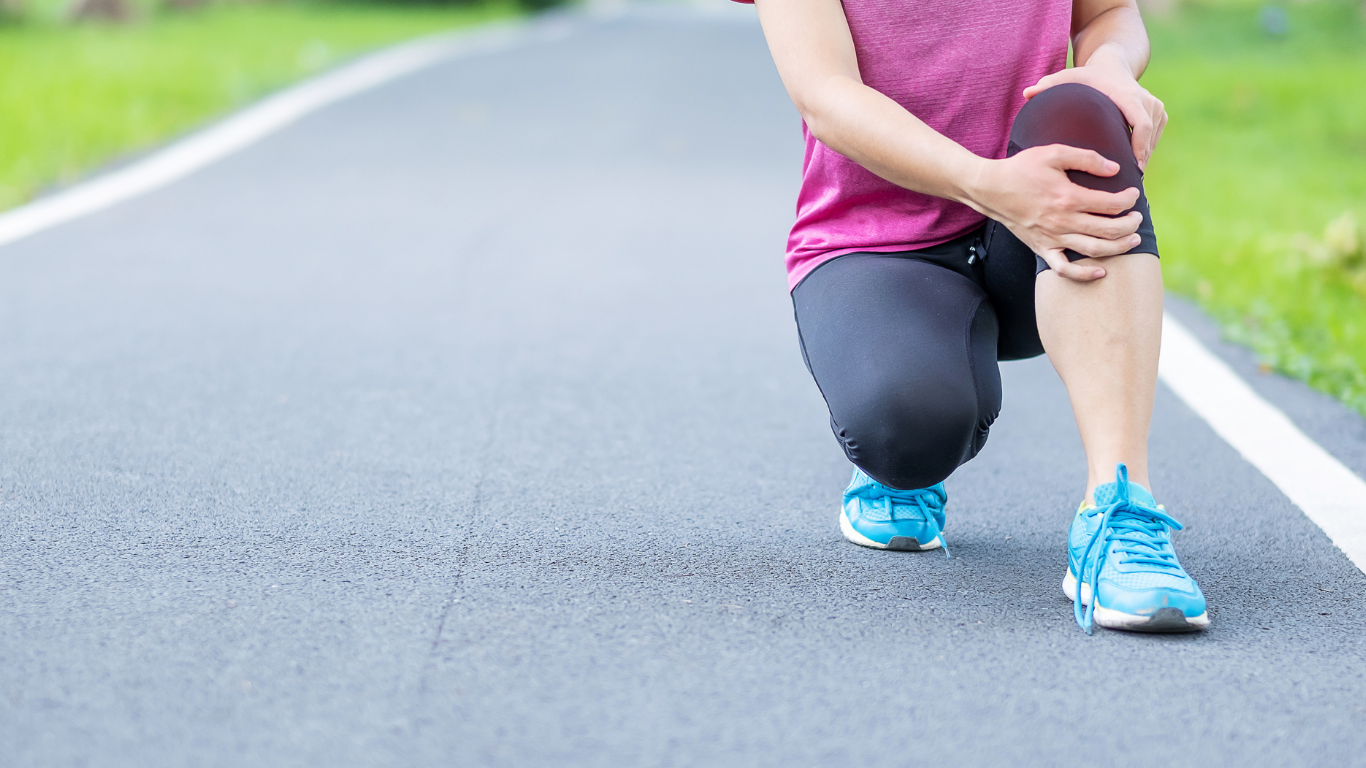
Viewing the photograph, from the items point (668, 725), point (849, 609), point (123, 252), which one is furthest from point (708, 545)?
point (123, 252)

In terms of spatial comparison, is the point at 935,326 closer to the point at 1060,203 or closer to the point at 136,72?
the point at 1060,203

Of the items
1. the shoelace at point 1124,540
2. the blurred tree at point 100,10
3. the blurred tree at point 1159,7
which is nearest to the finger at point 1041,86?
the shoelace at point 1124,540

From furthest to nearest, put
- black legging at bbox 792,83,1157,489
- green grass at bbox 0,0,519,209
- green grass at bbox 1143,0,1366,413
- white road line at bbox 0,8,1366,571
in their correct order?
green grass at bbox 0,0,519,209 < green grass at bbox 1143,0,1366,413 < white road line at bbox 0,8,1366,571 < black legging at bbox 792,83,1157,489

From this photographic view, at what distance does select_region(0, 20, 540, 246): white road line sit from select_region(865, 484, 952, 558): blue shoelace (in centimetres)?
380

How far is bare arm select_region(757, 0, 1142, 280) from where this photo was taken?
2.17 metres

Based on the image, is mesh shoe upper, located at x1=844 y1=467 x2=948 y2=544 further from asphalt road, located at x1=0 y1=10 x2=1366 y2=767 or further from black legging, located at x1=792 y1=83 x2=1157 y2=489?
black legging, located at x1=792 y1=83 x2=1157 y2=489

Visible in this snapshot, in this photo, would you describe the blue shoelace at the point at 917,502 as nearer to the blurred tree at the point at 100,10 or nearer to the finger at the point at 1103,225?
the finger at the point at 1103,225

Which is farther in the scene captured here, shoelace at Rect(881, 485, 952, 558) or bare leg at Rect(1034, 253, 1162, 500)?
shoelace at Rect(881, 485, 952, 558)

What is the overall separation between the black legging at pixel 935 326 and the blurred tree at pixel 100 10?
499 inches

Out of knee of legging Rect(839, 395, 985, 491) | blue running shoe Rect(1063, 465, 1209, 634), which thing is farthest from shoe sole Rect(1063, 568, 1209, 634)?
knee of legging Rect(839, 395, 985, 491)

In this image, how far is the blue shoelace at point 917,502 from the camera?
2.57m

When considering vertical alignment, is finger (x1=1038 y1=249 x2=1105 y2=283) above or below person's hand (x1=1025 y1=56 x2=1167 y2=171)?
below

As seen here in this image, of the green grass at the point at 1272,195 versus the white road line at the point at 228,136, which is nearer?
the green grass at the point at 1272,195

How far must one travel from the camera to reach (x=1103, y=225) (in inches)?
85.7
